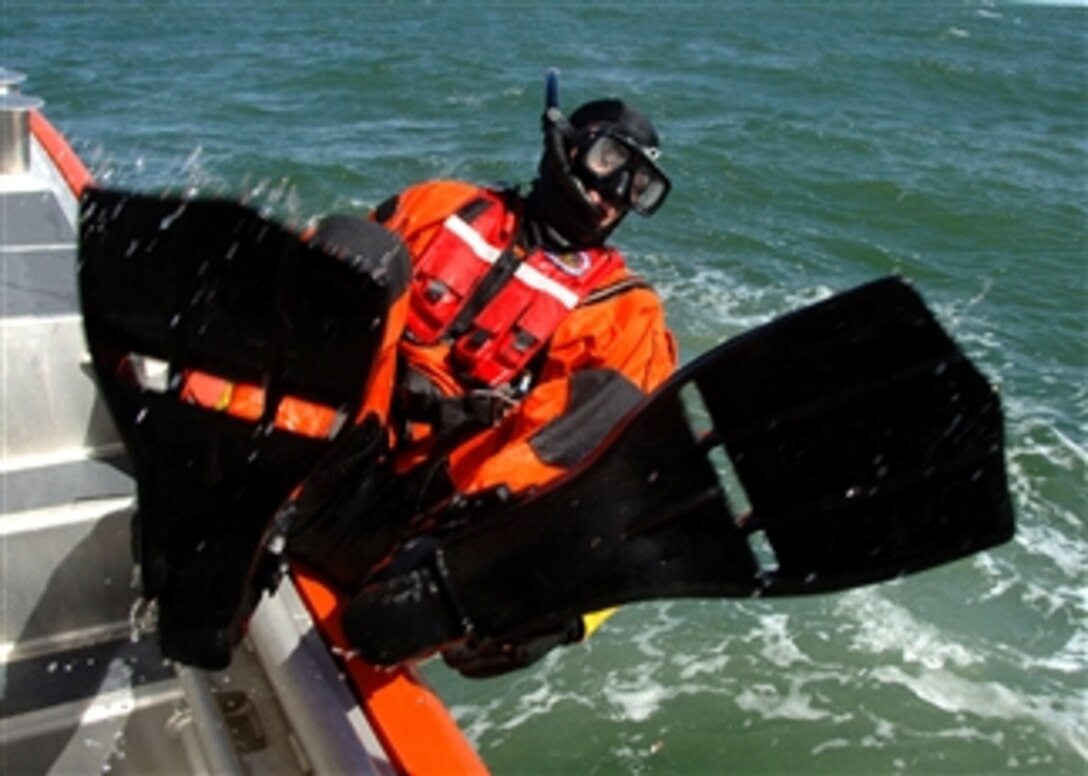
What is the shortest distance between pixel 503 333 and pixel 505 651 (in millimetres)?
695

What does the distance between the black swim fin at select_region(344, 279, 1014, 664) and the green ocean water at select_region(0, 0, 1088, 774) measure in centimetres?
60

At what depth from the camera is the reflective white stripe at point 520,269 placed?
2.66 m

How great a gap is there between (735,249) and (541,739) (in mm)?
5959

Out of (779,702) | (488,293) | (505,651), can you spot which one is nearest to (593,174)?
(488,293)

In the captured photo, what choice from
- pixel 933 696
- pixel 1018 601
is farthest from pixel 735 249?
pixel 933 696

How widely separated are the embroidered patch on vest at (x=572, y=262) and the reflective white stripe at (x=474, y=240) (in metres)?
0.11

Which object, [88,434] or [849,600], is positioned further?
[849,600]

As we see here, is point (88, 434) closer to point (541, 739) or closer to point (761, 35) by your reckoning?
point (541, 739)

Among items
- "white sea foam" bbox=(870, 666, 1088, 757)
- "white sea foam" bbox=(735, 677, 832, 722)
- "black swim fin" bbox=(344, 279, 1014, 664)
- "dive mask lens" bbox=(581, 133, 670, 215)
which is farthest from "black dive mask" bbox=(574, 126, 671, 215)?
"white sea foam" bbox=(870, 666, 1088, 757)

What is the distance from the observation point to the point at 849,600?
18.3 ft

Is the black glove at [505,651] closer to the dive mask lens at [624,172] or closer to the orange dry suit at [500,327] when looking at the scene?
the orange dry suit at [500,327]

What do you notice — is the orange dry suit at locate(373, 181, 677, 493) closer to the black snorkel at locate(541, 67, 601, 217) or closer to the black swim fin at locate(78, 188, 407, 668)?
the black snorkel at locate(541, 67, 601, 217)

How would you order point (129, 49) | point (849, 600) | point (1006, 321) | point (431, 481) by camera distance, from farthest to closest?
point (129, 49)
point (1006, 321)
point (849, 600)
point (431, 481)

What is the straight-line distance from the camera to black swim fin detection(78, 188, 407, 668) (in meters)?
1.82
